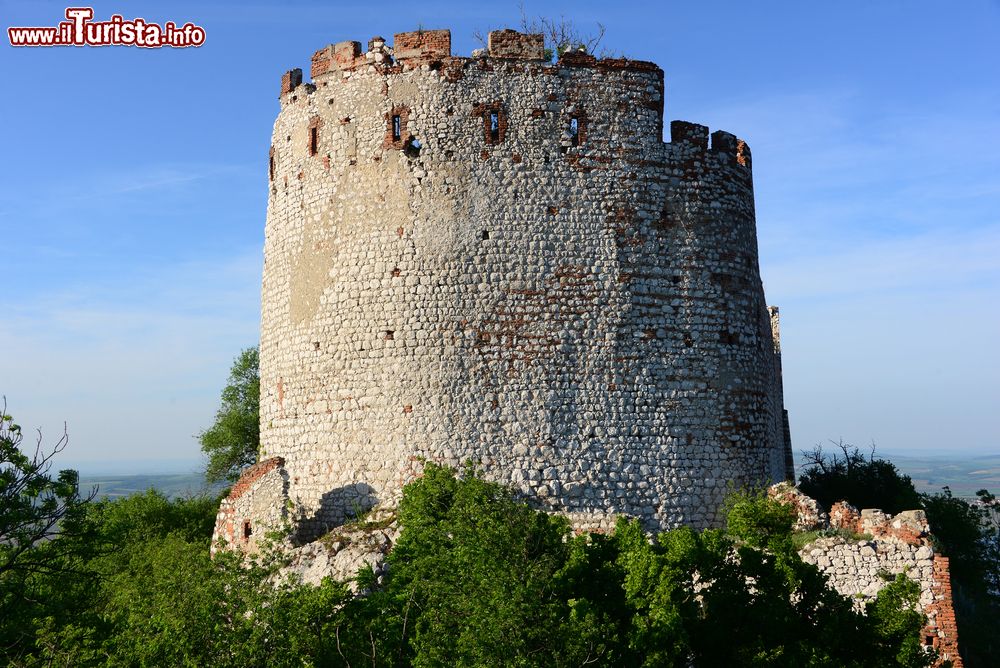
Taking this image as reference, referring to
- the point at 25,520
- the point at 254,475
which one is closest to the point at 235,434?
the point at 254,475

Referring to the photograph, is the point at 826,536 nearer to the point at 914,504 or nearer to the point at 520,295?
the point at 520,295

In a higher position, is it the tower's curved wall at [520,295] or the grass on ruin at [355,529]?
the tower's curved wall at [520,295]

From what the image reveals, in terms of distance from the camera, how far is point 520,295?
62.3ft

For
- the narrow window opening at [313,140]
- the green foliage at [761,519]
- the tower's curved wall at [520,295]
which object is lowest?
the green foliage at [761,519]

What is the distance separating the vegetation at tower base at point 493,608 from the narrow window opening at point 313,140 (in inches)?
318

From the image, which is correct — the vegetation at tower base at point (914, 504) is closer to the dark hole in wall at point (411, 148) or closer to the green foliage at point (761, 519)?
the green foliage at point (761, 519)

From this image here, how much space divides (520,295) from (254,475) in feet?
23.3

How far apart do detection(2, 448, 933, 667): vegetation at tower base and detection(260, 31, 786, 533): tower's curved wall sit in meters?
1.58

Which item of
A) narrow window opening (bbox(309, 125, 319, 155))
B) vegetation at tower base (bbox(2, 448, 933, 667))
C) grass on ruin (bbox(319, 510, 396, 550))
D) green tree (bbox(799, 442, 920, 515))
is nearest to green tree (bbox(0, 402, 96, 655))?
vegetation at tower base (bbox(2, 448, 933, 667))

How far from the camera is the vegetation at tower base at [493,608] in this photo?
13328 mm

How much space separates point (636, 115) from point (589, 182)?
1.84 meters

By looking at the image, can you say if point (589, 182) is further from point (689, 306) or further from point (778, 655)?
point (778, 655)

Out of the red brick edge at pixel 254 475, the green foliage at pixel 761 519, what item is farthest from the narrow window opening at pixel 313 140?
the green foliage at pixel 761 519

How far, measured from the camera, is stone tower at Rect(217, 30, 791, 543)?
18703mm
